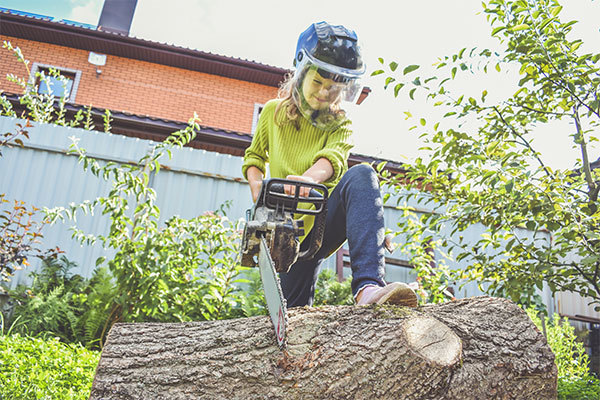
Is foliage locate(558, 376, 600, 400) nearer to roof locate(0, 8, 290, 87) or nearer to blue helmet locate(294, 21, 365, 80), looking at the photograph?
blue helmet locate(294, 21, 365, 80)

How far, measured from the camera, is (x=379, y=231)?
197cm

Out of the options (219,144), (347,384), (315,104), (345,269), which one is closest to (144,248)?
(315,104)

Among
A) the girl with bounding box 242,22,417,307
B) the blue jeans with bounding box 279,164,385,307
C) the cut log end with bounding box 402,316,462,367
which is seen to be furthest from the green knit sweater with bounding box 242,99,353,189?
the cut log end with bounding box 402,316,462,367

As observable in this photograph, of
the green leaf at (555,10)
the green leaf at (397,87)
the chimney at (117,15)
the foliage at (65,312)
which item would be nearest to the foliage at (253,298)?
the foliage at (65,312)

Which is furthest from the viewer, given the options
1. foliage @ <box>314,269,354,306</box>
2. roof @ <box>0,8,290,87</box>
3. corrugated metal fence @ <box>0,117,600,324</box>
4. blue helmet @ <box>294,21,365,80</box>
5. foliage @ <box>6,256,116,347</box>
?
roof @ <box>0,8,290,87</box>

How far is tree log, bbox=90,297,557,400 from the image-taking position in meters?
1.54

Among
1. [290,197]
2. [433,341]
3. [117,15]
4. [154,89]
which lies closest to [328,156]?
[290,197]

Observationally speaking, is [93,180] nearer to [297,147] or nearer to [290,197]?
[297,147]

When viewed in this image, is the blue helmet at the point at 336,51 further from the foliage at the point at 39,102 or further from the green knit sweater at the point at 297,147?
the foliage at the point at 39,102

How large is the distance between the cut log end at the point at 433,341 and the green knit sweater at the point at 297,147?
2.57ft

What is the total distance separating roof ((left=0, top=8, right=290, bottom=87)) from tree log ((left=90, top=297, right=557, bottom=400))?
1168 cm

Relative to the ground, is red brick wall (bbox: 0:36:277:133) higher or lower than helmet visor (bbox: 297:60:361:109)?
higher

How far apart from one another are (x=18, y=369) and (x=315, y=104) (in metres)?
2.45

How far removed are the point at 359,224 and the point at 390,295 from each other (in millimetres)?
352
